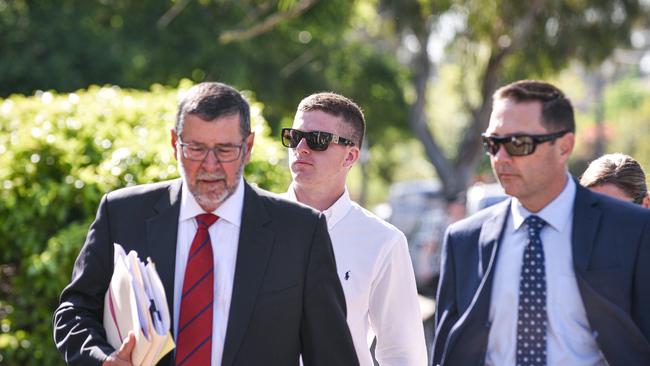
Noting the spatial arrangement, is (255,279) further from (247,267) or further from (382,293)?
(382,293)

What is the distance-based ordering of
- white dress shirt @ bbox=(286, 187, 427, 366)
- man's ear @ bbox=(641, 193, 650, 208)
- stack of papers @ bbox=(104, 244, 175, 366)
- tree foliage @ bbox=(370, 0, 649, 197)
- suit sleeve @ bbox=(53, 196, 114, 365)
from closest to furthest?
stack of papers @ bbox=(104, 244, 175, 366)
suit sleeve @ bbox=(53, 196, 114, 365)
white dress shirt @ bbox=(286, 187, 427, 366)
man's ear @ bbox=(641, 193, 650, 208)
tree foliage @ bbox=(370, 0, 649, 197)

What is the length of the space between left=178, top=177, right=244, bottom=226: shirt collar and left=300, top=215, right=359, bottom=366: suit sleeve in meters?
0.28

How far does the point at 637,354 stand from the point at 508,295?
48 cm

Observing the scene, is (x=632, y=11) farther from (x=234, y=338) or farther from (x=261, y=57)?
(x=234, y=338)

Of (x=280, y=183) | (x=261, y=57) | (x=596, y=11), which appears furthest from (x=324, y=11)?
(x=280, y=183)

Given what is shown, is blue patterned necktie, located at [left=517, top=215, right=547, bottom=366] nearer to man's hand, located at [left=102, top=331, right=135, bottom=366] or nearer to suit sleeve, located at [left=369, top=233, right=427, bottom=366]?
suit sleeve, located at [left=369, top=233, right=427, bottom=366]

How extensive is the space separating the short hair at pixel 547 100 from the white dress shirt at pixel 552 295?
8.6 inches

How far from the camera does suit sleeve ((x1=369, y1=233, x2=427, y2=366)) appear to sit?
14.4ft

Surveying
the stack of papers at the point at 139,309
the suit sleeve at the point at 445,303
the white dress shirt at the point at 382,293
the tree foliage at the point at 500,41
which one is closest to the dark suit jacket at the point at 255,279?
the stack of papers at the point at 139,309

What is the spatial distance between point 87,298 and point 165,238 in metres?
0.33

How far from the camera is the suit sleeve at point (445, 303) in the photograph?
3.87 meters

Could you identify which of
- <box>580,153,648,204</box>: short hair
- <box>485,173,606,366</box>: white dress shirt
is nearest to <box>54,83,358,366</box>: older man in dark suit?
<box>485,173,606,366</box>: white dress shirt

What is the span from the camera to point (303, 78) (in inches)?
864

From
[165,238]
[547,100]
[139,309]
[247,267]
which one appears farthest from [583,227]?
[139,309]
